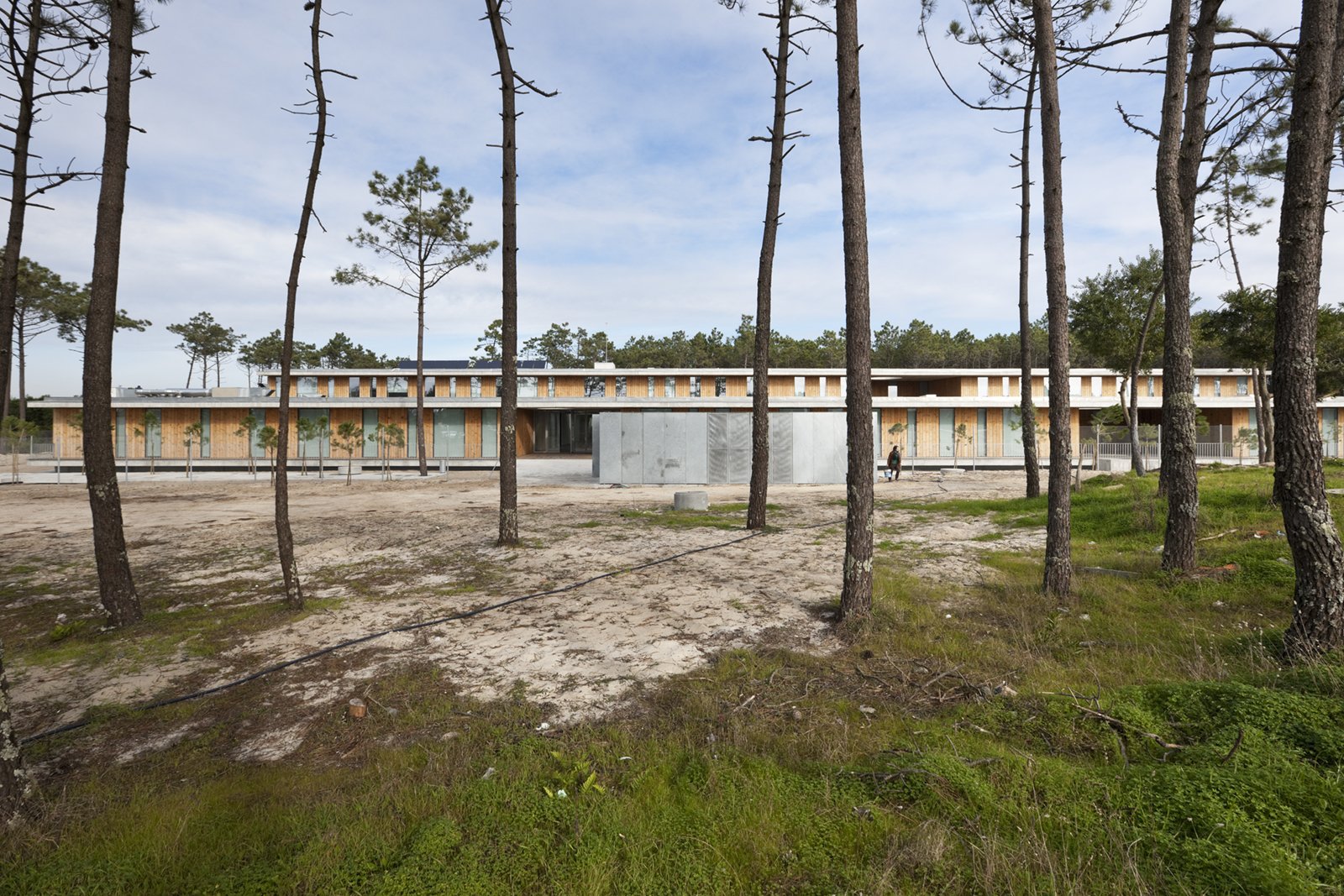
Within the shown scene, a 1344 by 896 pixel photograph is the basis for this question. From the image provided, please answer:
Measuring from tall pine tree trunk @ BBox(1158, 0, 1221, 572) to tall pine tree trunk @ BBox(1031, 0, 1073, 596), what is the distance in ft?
4.49

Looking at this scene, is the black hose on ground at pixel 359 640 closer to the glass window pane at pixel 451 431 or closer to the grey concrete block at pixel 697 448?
the grey concrete block at pixel 697 448

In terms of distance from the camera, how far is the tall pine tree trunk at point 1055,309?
22.8 feet

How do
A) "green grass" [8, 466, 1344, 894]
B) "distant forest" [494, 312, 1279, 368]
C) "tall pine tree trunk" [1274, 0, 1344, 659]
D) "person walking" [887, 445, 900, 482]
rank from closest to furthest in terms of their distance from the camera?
1. "green grass" [8, 466, 1344, 894]
2. "tall pine tree trunk" [1274, 0, 1344, 659]
3. "person walking" [887, 445, 900, 482]
4. "distant forest" [494, 312, 1279, 368]

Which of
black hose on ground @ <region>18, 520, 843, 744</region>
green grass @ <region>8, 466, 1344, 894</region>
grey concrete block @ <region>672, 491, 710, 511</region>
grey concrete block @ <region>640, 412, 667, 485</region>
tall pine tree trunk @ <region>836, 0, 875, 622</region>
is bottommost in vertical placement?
black hose on ground @ <region>18, 520, 843, 744</region>

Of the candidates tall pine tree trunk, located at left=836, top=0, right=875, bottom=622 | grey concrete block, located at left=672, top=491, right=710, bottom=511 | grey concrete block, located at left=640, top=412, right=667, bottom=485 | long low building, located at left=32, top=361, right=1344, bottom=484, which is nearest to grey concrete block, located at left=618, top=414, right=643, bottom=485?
grey concrete block, located at left=640, top=412, right=667, bottom=485

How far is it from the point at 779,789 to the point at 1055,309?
21.4ft

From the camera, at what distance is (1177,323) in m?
7.54

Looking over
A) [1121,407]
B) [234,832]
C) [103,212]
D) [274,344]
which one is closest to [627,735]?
[234,832]

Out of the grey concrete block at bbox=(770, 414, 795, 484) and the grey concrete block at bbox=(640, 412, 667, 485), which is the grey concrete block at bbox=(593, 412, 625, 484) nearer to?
the grey concrete block at bbox=(640, 412, 667, 485)

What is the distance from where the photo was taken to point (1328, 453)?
105 ft

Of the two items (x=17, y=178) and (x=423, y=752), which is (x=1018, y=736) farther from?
(x=17, y=178)

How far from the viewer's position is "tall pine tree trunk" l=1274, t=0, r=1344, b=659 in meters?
4.79

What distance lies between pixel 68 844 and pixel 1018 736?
4998 mm

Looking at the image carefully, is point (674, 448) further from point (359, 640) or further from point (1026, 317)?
point (359, 640)
